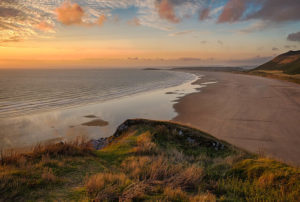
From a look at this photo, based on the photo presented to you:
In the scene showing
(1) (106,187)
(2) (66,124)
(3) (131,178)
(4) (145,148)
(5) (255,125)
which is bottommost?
(2) (66,124)

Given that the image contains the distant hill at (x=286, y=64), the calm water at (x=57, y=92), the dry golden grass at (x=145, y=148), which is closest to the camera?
the dry golden grass at (x=145, y=148)

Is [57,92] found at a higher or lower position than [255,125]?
higher

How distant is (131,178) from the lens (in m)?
4.63

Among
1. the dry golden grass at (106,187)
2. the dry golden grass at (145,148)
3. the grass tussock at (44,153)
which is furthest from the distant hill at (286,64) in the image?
the dry golden grass at (106,187)

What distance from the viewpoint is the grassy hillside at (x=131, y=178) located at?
355cm

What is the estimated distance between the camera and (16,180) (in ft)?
12.6

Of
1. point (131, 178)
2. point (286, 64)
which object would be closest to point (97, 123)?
point (131, 178)

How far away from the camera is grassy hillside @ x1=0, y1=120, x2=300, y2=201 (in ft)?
11.6

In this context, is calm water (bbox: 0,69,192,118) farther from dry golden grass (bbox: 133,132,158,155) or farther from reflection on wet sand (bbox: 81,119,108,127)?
dry golden grass (bbox: 133,132,158,155)

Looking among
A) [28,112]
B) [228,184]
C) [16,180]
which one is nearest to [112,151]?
[16,180]

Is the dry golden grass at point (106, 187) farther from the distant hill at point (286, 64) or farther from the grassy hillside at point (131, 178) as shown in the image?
the distant hill at point (286, 64)

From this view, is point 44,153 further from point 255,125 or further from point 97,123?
point 255,125

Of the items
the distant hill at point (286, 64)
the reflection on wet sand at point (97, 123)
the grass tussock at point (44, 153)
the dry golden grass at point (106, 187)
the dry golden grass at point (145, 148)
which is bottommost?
the reflection on wet sand at point (97, 123)

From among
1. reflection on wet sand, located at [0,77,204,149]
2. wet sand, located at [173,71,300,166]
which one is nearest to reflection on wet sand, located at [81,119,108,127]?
reflection on wet sand, located at [0,77,204,149]
